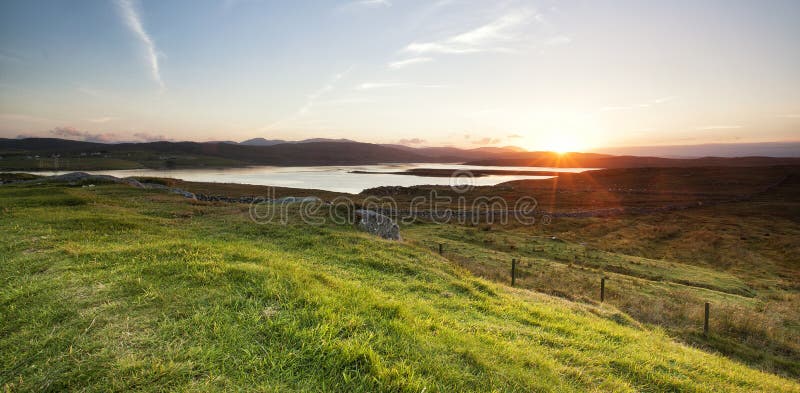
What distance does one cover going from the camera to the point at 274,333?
5258 millimetres

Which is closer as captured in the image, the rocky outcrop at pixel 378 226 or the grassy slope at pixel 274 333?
the grassy slope at pixel 274 333

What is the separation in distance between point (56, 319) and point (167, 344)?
242cm

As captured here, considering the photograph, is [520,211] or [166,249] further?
[520,211]

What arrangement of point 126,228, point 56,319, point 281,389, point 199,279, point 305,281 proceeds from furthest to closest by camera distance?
point 126,228
point 305,281
point 199,279
point 56,319
point 281,389

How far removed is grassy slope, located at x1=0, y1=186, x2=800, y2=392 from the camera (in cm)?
438

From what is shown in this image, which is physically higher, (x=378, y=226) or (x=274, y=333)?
(x=274, y=333)

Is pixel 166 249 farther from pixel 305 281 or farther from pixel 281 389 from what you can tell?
pixel 281 389

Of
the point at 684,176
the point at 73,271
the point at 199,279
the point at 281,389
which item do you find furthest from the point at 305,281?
the point at 684,176

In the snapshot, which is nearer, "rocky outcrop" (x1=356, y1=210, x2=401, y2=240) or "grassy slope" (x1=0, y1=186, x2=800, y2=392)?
"grassy slope" (x1=0, y1=186, x2=800, y2=392)

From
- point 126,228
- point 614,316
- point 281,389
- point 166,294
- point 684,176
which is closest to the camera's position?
point 281,389

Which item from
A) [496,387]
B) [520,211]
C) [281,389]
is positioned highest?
[281,389]

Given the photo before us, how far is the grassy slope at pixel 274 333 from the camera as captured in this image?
4379 millimetres

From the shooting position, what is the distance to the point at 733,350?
42.1ft

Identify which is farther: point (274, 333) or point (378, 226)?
point (378, 226)
